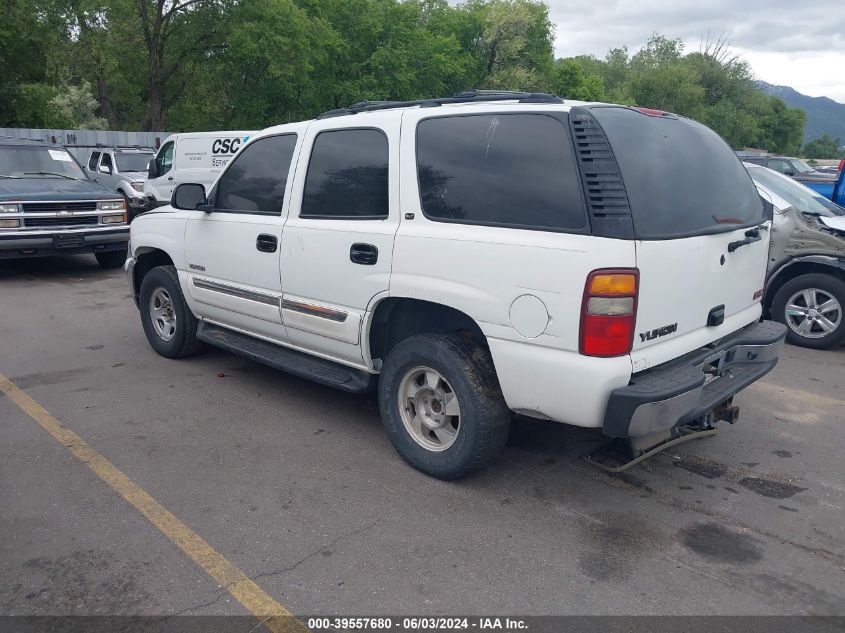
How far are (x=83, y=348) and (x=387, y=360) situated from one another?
3.84 metres

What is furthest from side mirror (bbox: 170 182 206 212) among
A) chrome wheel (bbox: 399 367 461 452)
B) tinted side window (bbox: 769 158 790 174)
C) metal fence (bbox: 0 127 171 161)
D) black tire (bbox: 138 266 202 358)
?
tinted side window (bbox: 769 158 790 174)

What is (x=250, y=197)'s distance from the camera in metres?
5.07

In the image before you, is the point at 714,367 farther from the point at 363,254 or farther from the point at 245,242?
the point at 245,242

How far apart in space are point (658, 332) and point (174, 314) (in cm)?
413

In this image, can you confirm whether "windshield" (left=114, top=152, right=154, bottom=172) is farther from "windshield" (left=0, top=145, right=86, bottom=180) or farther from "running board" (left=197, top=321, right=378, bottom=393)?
"running board" (left=197, top=321, right=378, bottom=393)

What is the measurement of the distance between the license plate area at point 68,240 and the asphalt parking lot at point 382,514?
16.0ft

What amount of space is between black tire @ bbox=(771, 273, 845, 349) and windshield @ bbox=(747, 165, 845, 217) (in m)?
0.88

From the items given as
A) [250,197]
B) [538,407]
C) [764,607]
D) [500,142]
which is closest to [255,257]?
[250,197]

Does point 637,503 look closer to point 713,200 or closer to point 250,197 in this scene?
point 713,200

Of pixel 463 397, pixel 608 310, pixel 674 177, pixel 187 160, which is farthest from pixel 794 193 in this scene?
pixel 187 160

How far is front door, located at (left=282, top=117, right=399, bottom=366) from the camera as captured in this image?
13.5 feet

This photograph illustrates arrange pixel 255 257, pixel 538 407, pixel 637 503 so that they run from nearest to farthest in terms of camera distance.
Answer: pixel 538 407 → pixel 637 503 → pixel 255 257

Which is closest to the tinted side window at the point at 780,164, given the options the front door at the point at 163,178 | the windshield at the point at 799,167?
the windshield at the point at 799,167

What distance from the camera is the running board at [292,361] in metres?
4.45
